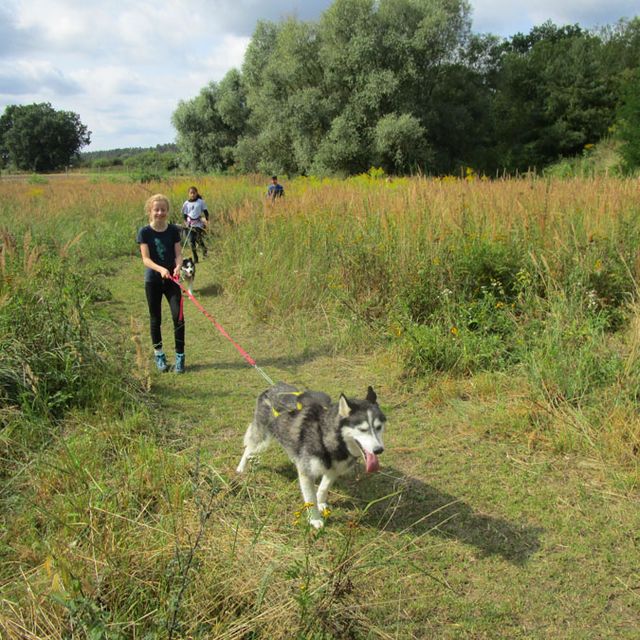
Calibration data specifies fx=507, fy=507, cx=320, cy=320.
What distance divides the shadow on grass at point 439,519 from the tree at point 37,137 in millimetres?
83618

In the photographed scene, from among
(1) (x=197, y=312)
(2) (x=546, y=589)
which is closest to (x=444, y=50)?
(1) (x=197, y=312)

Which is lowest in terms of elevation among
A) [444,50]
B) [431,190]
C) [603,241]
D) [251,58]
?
[603,241]

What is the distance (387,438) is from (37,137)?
87.6 metres

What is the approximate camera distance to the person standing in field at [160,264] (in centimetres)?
573

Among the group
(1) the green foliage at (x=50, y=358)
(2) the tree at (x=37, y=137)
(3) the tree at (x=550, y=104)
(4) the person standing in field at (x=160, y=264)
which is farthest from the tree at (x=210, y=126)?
(2) the tree at (x=37, y=137)

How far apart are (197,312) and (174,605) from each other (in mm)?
6745

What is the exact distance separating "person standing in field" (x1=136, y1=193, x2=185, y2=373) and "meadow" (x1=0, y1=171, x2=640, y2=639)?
41 cm

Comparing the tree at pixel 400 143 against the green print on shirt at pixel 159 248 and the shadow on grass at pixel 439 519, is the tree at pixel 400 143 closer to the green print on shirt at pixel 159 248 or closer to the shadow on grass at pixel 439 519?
the green print on shirt at pixel 159 248

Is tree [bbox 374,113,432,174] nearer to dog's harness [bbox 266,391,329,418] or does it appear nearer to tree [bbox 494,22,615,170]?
tree [bbox 494,22,615,170]

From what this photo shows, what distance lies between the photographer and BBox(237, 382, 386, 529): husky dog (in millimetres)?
2896

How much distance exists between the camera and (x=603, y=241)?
5.93m

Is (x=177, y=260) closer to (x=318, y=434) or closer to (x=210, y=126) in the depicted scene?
(x=318, y=434)

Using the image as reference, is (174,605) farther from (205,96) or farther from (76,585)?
(205,96)

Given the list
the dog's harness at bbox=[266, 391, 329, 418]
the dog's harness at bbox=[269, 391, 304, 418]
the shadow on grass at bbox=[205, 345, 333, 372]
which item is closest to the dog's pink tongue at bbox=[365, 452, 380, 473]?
the dog's harness at bbox=[266, 391, 329, 418]
